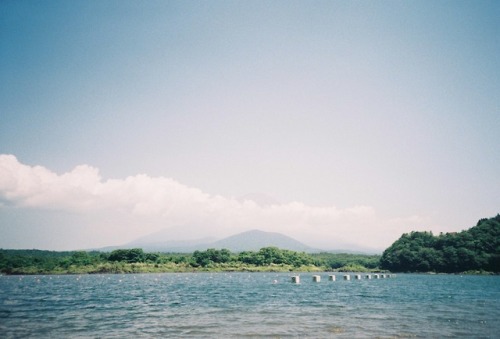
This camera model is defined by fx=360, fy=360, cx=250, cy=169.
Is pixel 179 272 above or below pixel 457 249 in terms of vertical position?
below

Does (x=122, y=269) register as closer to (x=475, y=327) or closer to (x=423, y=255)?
(x=423, y=255)

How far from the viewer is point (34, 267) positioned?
390ft

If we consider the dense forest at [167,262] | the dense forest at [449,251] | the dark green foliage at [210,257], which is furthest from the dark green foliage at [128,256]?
the dense forest at [449,251]

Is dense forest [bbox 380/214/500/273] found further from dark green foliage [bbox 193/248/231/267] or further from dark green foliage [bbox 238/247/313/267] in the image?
dark green foliage [bbox 193/248/231/267]

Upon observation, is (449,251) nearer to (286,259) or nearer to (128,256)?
(286,259)

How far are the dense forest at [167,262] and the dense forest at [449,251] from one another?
2499 centimetres

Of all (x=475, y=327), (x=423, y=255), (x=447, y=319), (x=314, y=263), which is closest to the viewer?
(x=475, y=327)

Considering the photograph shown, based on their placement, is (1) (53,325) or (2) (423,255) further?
(2) (423,255)

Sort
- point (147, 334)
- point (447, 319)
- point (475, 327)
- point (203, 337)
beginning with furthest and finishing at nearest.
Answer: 1. point (447, 319)
2. point (475, 327)
3. point (147, 334)
4. point (203, 337)

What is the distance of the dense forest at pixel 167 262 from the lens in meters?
121

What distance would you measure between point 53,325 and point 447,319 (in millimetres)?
28198

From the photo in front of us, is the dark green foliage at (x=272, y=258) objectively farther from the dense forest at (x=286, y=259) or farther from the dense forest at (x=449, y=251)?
the dense forest at (x=449, y=251)

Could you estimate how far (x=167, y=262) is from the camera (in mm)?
142750

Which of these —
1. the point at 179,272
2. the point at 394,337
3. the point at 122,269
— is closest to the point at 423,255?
the point at 179,272
